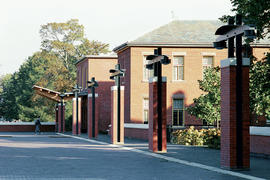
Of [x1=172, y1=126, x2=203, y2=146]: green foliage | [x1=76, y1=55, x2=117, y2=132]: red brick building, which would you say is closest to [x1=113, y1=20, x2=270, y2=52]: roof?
[x1=76, y1=55, x2=117, y2=132]: red brick building

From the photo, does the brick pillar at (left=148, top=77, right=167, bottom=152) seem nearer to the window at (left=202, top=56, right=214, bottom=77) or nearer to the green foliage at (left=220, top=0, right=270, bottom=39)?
the green foliage at (left=220, top=0, right=270, bottom=39)

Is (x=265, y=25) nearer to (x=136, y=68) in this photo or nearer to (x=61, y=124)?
(x=136, y=68)

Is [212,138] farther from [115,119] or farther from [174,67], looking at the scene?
[174,67]

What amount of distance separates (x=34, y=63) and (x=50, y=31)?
38.2 ft

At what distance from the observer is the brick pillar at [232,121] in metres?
17.3

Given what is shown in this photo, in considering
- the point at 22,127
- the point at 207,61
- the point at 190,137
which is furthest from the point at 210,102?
the point at 22,127

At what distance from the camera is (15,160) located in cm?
2003

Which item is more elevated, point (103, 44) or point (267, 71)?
point (103, 44)

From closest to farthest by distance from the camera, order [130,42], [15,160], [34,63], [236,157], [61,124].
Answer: [236,157] → [15,160] → [130,42] → [61,124] → [34,63]

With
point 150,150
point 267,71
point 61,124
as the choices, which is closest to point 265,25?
point 267,71

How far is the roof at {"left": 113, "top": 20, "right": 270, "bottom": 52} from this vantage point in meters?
44.8

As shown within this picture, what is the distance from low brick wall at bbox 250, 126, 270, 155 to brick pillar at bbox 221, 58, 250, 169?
465 cm

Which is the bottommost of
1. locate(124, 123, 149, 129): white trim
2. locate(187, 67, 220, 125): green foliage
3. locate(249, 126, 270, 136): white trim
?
locate(124, 123, 149, 129): white trim

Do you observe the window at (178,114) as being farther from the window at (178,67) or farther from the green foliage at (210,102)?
the green foliage at (210,102)
